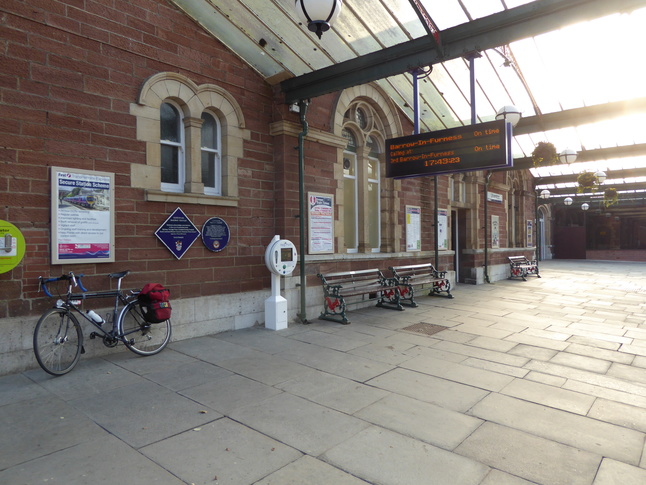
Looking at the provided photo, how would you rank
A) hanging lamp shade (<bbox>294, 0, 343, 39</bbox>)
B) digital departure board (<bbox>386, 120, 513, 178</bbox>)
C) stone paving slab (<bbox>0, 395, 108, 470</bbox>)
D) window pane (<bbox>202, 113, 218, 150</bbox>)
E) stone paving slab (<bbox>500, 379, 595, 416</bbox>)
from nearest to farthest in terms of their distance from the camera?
stone paving slab (<bbox>0, 395, 108, 470</bbox>) → stone paving slab (<bbox>500, 379, 595, 416</bbox>) → hanging lamp shade (<bbox>294, 0, 343, 39</bbox>) → digital departure board (<bbox>386, 120, 513, 178</bbox>) → window pane (<bbox>202, 113, 218, 150</bbox>)

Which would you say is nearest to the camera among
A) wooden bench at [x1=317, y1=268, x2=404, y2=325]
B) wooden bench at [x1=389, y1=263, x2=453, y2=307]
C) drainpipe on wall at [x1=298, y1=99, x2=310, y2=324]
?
drainpipe on wall at [x1=298, y1=99, x2=310, y2=324]

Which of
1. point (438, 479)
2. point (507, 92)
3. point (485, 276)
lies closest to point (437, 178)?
point (507, 92)

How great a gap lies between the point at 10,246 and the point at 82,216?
2.73 ft

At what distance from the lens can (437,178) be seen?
38.3 feet

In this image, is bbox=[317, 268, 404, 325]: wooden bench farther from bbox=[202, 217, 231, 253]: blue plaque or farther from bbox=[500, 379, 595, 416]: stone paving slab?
bbox=[500, 379, 595, 416]: stone paving slab

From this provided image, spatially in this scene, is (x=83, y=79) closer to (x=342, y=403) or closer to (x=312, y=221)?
(x=312, y=221)

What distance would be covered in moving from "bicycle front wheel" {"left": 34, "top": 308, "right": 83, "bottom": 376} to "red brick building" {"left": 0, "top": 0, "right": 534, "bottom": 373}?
0.40 metres

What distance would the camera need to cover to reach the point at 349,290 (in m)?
8.17

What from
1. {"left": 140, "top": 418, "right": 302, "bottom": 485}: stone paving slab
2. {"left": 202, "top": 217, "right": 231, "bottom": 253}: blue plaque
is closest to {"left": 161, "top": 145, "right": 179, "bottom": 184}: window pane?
{"left": 202, "top": 217, "right": 231, "bottom": 253}: blue plaque

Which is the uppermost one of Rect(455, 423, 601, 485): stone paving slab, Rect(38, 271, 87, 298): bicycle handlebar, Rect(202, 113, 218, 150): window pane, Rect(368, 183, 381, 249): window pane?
Rect(202, 113, 218, 150): window pane

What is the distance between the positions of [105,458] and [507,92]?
38.1ft

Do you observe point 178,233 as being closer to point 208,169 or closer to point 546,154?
point 208,169

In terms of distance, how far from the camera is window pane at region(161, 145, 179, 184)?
20.9ft

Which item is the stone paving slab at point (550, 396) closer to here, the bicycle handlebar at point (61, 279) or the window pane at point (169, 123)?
the bicycle handlebar at point (61, 279)
